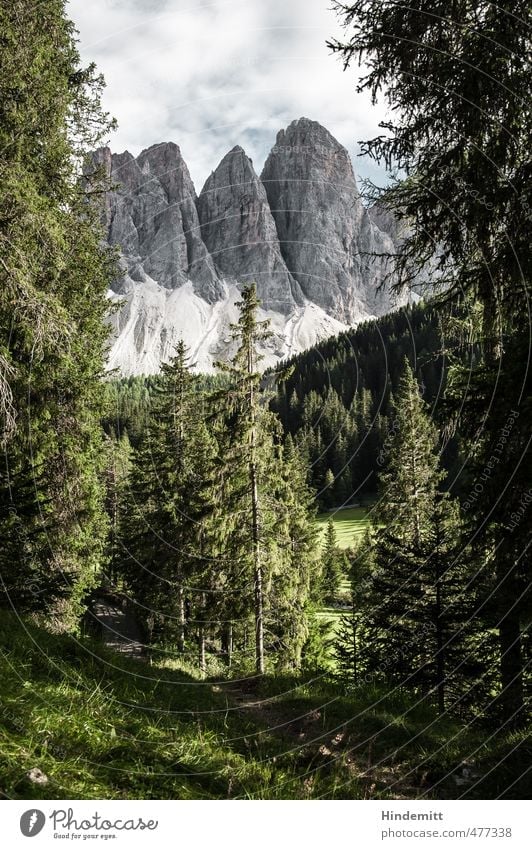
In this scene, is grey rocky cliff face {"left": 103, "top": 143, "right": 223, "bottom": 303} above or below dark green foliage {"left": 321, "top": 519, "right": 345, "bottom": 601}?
above

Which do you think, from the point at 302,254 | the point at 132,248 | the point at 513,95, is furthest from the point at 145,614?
the point at 302,254

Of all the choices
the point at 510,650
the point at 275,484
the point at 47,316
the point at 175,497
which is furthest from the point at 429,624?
the point at 175,497

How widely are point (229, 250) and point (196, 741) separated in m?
74.7

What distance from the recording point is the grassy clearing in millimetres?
59919

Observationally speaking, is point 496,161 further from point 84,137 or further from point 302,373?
point 302,373

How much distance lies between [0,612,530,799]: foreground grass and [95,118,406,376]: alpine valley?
6.61m

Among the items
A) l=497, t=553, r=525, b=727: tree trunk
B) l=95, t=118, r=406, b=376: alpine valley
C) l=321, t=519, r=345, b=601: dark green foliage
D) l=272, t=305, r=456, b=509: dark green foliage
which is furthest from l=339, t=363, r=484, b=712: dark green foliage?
l=272, t=305, r=456, b=509: dark green foliage

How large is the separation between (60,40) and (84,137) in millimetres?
1805

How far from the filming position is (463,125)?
6.08 m

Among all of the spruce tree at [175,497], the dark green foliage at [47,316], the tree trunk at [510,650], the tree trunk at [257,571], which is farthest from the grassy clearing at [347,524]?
the tree trunk at [510,650]

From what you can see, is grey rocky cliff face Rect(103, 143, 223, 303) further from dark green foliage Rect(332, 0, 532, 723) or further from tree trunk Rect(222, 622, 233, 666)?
dark green foliage Rect(332, 0, 532, 723)

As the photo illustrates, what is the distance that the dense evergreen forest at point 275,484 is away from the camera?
12.8 ft

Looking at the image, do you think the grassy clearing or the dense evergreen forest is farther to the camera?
the grassy clearing

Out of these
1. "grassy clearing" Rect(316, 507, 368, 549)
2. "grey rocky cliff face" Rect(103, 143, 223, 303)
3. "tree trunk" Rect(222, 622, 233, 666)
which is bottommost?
"grassy clearing" Rect(316, 507, 368, 549)
